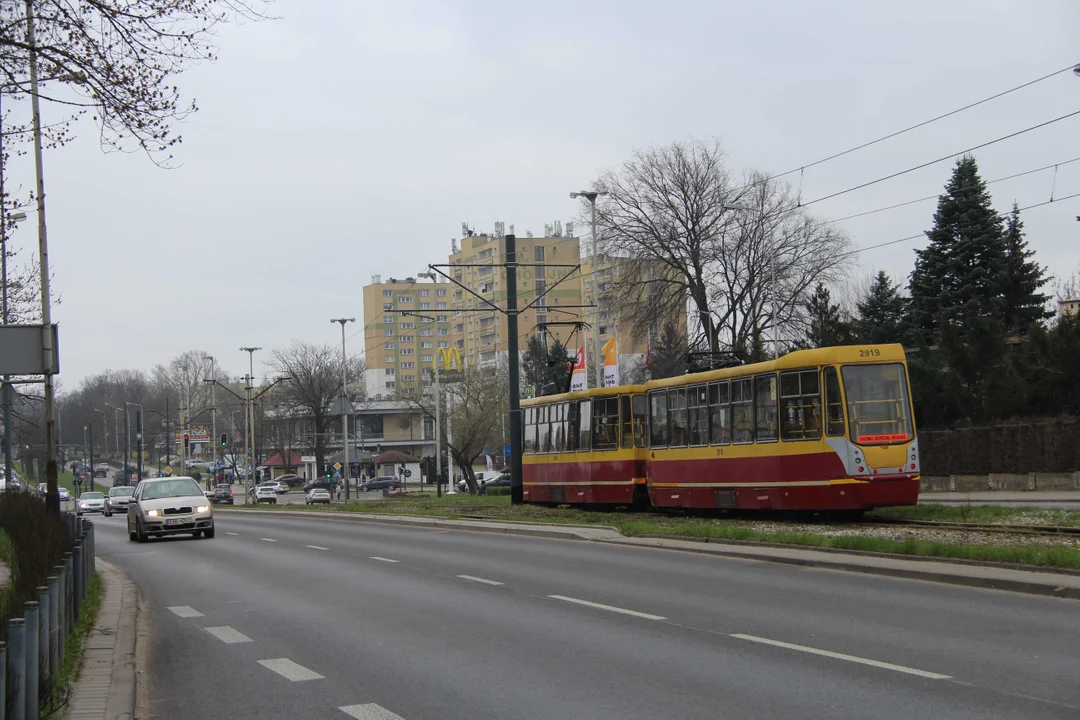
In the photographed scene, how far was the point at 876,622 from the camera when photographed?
11.0m

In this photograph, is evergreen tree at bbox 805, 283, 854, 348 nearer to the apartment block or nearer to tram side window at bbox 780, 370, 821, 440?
tram side window at bbox 780, 370, 821, 440

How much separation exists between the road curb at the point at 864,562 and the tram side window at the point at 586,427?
7.73 meters

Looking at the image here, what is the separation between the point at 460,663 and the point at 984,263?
166ft

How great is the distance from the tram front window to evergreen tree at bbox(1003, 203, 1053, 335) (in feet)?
108

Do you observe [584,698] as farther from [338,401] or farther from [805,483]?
[338,401]

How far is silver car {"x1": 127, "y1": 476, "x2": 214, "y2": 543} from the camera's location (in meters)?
29.3

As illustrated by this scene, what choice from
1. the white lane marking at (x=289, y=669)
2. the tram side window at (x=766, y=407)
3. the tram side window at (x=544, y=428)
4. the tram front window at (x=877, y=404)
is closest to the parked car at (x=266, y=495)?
the tram side window at (x=544, y=428)

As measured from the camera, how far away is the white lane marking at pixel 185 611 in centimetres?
1398

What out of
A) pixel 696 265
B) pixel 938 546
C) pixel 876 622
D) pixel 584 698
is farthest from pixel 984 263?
pixel 584 698

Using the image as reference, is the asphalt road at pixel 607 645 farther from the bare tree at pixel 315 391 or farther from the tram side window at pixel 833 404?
the bare tree at pixel 315 391

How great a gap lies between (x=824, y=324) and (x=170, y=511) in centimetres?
2797

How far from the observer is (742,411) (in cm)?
2630

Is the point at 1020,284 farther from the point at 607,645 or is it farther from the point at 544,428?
the point at 607,645

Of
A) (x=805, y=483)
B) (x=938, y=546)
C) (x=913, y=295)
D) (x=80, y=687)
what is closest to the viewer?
(x=80, y=687)
